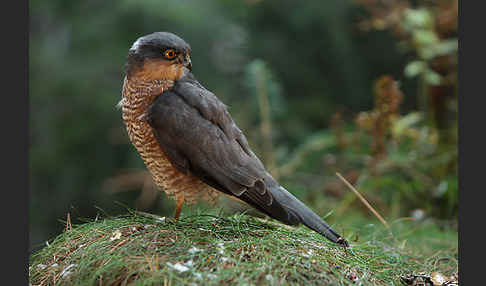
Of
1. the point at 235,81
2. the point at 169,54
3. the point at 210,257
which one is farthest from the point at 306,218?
the point at 235,81

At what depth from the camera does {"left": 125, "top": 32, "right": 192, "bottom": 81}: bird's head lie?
328 cm

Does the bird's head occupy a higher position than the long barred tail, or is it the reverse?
the bird's head

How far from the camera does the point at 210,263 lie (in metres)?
2.59

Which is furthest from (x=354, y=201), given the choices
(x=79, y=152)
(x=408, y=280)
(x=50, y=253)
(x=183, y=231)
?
(x=79, y=152)

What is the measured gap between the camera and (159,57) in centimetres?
333

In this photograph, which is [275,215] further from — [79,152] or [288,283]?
[79,152]

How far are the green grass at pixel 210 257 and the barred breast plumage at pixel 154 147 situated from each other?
0.23 m

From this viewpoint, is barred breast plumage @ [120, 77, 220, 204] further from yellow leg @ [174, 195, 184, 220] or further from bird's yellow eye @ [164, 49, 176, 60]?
bird's yellow eye @ [164, 49, 176, 60]

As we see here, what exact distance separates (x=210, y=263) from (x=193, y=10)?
4.33 metres

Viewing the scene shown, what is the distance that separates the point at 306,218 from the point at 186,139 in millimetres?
860

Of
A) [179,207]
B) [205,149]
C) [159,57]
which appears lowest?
[179,207]

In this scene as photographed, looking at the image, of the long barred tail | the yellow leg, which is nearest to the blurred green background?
the yellow leg

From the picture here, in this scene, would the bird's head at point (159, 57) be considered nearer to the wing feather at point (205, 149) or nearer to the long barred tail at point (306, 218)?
the wing feather at point (205, 149)

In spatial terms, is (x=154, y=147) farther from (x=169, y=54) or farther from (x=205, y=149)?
(x=169, y=54)
